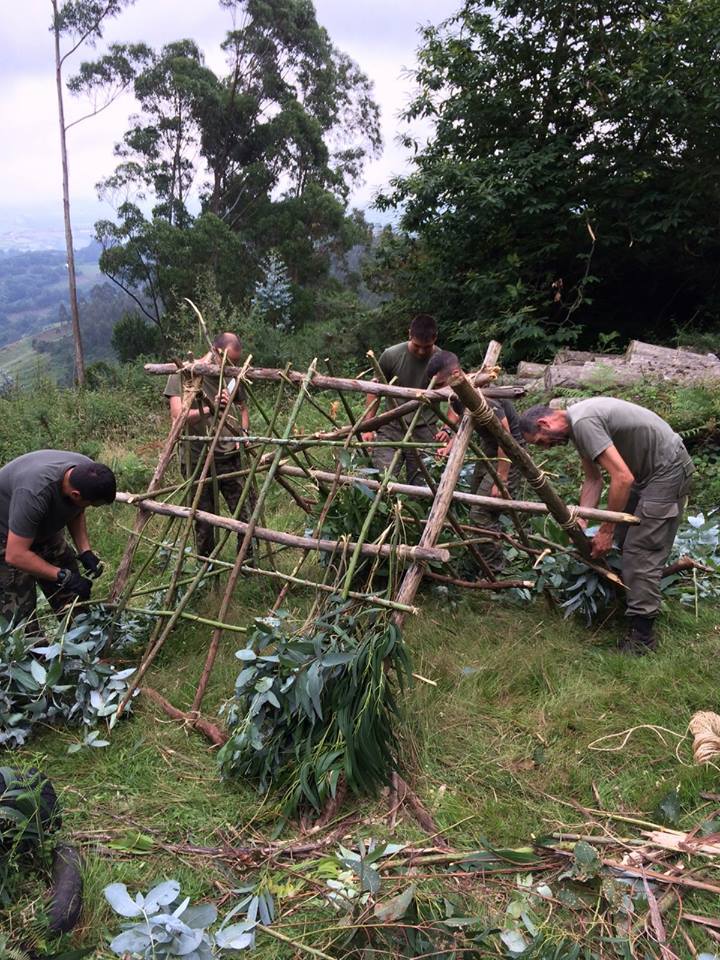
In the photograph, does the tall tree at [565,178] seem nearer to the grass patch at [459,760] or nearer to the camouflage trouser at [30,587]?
the grass patch at [459,760]

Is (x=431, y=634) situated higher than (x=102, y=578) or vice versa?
(x=431, y=634)

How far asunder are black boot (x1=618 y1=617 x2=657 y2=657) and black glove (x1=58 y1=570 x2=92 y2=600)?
2.76 meters

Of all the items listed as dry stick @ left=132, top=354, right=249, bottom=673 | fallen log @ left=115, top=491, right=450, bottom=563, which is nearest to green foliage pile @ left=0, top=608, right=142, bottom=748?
dry stick @ left=132, top=354, right=249, bottom=673

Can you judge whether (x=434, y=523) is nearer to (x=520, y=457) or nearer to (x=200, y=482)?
(x=520, y=457)

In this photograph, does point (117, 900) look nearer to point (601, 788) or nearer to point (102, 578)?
point (601, 788)

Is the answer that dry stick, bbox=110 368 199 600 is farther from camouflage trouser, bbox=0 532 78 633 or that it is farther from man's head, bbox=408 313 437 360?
man's head, bbox=408 313 437 360

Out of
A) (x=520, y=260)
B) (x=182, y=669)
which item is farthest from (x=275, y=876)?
(x=520, y=260)

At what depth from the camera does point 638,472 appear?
3547 mm

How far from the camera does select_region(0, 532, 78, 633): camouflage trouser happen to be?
345cm

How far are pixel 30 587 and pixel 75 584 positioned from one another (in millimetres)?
251

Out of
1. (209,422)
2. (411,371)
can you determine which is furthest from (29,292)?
(411,371)

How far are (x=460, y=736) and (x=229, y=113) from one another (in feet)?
74.2

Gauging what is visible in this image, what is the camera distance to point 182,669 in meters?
3.61

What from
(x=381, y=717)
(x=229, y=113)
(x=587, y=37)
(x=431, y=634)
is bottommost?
(x=431, y=634)
